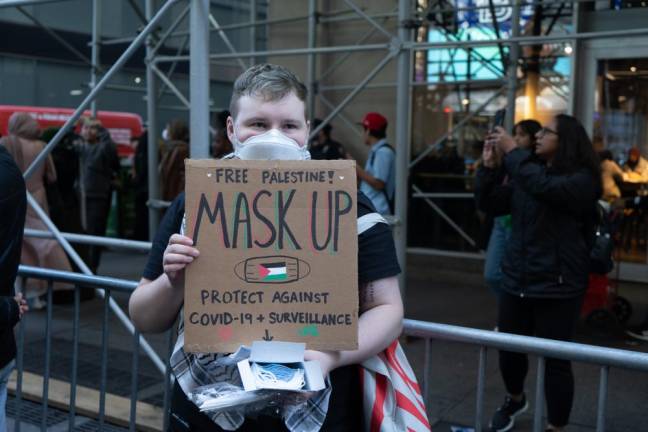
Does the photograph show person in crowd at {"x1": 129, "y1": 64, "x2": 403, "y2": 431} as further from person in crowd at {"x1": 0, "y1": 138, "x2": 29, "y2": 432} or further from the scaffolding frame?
the scaffolding frame

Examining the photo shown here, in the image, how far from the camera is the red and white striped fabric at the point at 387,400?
1.79 meters

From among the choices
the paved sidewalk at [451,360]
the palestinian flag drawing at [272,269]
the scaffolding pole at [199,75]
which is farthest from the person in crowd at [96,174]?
the palestinian flag drawing at [272,269]

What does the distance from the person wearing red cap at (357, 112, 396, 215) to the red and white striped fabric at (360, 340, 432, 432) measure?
4709 mm

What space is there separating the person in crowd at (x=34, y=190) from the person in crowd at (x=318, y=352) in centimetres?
548

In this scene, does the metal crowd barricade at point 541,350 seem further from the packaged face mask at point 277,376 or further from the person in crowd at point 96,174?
the person in crowd at point 96,174

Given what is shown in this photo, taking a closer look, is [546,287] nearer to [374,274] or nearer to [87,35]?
[374,274]

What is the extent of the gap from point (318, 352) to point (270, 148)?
49 centimetres

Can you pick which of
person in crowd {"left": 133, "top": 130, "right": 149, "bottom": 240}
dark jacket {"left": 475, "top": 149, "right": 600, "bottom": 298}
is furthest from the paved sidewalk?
person in crowd {"left": 133, "top": 130, "right": 149, "bottom": 240}

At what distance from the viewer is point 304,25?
392 inches

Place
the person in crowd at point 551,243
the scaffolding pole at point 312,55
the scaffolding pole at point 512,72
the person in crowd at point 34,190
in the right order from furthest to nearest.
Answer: the scaffolding pole at point 312,55, the scaffolding pole at point 512,72, the person in crowd at point 34,190, the person in crowd at point 551,243

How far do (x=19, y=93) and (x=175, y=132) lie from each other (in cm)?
1338

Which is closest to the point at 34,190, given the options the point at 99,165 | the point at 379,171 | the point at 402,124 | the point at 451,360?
the point at 99,165

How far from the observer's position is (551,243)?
395cm

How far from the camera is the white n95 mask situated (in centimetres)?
171
